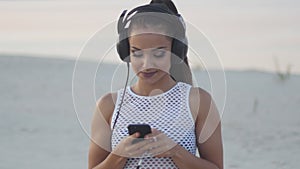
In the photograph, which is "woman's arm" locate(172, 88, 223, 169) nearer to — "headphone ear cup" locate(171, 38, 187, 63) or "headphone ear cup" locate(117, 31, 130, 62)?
"headphone ear cup" locate(171, 38, 187, 63)

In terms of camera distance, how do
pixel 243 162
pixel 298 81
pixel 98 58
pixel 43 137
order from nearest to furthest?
1. pixel 98 58
2. pixel 243 162
3. pixel 43 137
4. pixel 298 81

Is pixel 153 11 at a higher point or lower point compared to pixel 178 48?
higher

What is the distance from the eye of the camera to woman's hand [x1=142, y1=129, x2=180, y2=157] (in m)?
2.24

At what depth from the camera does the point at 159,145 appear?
7.40 feet

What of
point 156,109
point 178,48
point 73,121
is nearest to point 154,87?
point 156,109

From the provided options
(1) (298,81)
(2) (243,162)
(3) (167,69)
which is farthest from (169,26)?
(1) (298,81)

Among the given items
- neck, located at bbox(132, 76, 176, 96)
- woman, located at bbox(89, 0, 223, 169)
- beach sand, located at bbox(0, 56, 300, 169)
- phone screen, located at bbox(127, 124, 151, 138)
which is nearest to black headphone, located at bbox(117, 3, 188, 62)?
woman, located at bbox(89, 0, 223, 169)

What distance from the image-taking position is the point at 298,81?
10.1 metres

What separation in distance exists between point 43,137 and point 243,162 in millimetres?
2067

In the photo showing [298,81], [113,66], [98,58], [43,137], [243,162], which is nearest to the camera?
[98,58]

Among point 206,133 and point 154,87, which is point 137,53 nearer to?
point 154,87

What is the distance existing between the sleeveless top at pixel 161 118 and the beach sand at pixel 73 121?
3.78m

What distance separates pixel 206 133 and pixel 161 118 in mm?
159

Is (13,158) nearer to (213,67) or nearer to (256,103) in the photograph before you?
(256,103)
